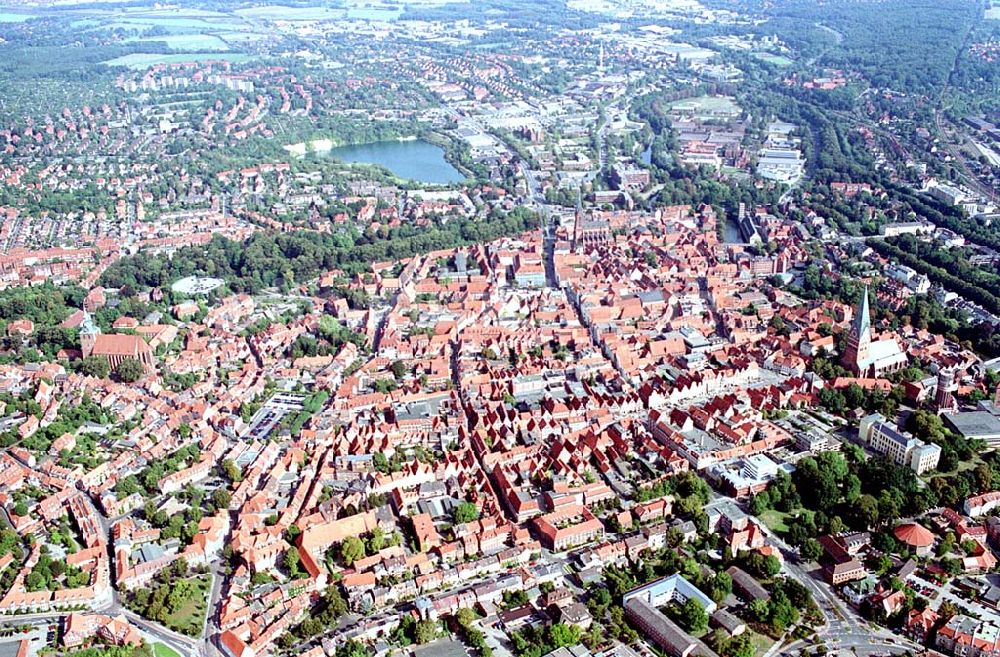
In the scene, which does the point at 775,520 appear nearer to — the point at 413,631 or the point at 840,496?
the point at 840,496

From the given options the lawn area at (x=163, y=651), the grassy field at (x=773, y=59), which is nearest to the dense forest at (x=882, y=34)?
the grassy field at (x=773, y=59)

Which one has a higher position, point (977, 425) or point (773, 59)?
point (977, 425)

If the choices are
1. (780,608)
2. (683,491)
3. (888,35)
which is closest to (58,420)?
(683,491)

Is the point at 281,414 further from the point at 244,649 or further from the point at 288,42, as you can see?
the point at 288,42

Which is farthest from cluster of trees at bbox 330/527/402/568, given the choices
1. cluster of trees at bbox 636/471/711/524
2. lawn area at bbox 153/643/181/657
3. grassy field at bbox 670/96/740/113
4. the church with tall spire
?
grassy field at bbox 670/96/740/113

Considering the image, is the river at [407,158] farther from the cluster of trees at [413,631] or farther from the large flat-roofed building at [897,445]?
the cluster of trees at [413,631]

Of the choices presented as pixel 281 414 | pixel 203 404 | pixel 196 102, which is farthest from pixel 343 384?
pixel 196 102
